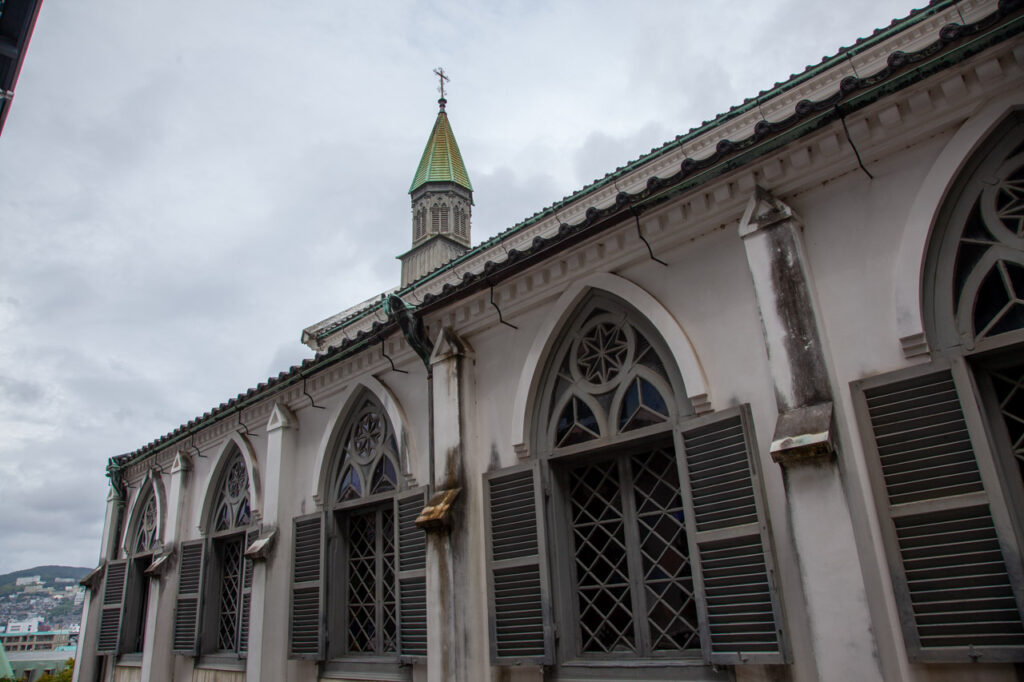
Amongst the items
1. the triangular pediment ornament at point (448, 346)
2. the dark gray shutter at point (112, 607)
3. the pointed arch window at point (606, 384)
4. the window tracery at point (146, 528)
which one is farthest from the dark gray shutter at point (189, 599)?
the pointed arch window at point (606, 384)

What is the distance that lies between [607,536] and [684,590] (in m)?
0.98

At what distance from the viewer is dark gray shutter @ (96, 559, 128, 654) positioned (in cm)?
1510

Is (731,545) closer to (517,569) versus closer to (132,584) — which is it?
(517,569)

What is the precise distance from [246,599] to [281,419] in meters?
2.93

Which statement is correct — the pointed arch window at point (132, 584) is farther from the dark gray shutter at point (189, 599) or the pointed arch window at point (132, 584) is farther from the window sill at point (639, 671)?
the window sill at point (639, 671)

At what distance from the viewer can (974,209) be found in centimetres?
534

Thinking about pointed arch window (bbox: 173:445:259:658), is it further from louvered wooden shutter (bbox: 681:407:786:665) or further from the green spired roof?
the green spired roof

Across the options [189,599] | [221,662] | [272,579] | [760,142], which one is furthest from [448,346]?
[189,599]

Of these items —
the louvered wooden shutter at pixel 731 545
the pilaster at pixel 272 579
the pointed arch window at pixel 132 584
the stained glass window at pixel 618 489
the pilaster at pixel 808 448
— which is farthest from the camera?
the pointed arch window at pixel 132 584

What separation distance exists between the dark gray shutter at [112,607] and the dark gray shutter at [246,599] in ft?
16.7

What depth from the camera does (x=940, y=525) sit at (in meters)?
4.98

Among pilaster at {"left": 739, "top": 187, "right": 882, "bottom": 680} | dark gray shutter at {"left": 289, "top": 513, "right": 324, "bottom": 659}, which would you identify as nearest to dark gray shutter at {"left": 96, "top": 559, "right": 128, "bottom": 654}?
dark gray shutter at {"left": 289, "top": 513, "right": 324, "bottom": 659}

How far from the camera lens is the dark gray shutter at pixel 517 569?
23.4 feet

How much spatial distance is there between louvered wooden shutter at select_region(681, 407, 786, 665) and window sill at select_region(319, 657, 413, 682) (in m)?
4.28
